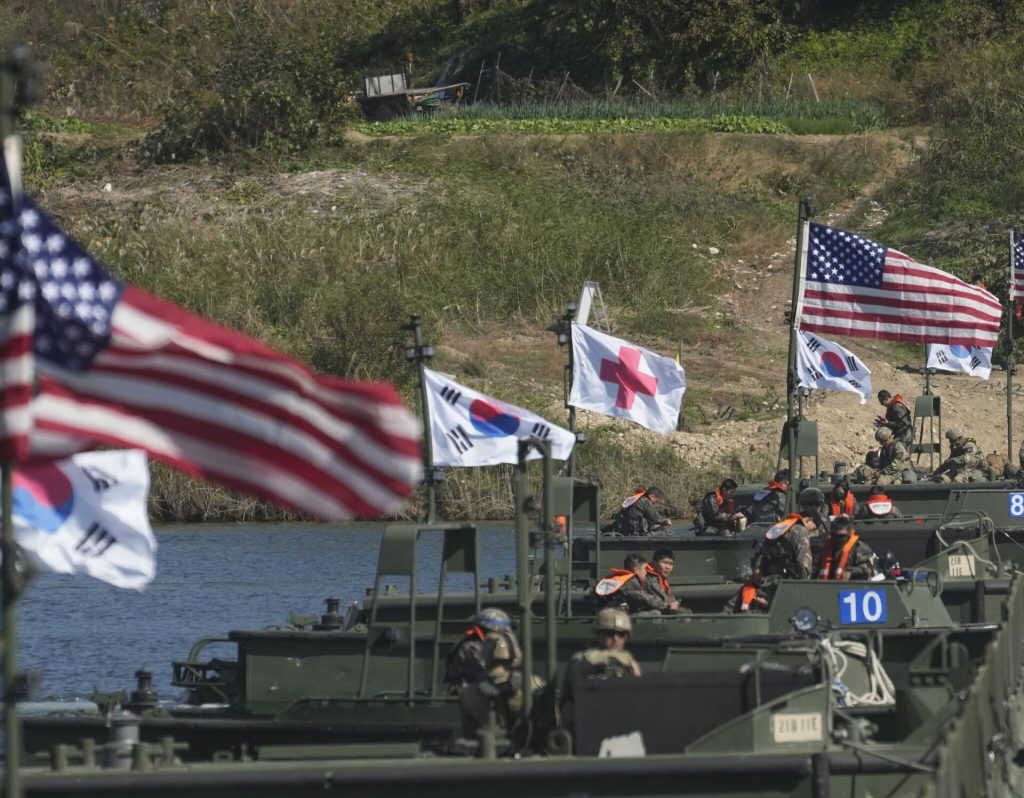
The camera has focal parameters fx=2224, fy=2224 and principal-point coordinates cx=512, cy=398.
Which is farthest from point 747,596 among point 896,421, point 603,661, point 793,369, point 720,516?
point 896,421

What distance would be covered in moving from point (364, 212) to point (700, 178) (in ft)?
28.9

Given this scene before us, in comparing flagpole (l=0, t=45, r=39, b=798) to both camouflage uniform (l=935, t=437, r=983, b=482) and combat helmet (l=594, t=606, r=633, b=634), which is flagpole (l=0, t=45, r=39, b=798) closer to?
combat helmet (l=594, t=606, r=633, b=634)

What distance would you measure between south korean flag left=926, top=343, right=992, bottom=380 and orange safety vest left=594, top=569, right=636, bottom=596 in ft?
43.2

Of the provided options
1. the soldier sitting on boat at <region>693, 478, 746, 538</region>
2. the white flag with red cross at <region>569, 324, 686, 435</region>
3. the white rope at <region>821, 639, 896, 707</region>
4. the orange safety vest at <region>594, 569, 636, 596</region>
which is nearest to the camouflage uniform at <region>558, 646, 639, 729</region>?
the white rope at <region>821, 639, 896, 707</region>

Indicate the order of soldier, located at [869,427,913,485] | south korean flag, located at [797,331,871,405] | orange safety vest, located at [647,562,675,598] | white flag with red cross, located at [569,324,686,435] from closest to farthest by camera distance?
1. orange safety vest, located at [647,562,675,598]
2. white flag with red cross, located at [569,324,686,435]
3. south korean flag, located at [797,331,871,405]
4. soldier, located at [869,427,913,485]

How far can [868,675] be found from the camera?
15352 millimetres

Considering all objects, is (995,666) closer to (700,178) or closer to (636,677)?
(636,677)

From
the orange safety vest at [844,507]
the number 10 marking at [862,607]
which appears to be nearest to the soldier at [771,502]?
the orange safety vest at [844,507]

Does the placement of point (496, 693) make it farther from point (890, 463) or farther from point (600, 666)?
point (890, 463)

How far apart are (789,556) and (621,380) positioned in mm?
2315

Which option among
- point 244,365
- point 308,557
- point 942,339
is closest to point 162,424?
point 244,365

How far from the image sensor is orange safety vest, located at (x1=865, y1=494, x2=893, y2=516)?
24.4 metres

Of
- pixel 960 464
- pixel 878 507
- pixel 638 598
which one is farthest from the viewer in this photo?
pixel 960 464

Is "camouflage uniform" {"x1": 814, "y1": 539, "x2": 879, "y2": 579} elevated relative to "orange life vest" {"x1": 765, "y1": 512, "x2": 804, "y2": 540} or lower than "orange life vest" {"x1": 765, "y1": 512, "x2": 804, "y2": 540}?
lower
